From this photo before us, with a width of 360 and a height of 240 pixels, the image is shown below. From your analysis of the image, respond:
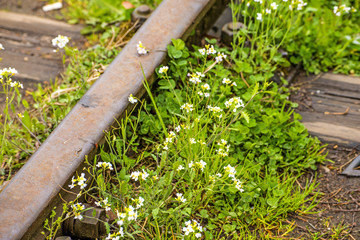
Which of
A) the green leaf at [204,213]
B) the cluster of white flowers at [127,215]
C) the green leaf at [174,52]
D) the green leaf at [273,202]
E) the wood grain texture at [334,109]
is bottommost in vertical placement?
the green leaf at [204,213]

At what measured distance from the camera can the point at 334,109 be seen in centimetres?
293

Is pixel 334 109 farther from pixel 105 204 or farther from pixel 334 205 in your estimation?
pixel 105 204

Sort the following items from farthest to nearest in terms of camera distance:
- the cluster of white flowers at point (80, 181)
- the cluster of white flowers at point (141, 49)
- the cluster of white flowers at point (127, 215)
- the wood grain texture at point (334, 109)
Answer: the wood grain texture at point (334, 109) → the cluster of white flowers at point (141, 49) → the cluster of white flowers at point (80, 181) → the cluster of white flowers at point (127, 215)

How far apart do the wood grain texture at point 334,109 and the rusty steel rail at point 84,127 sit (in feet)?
3.28

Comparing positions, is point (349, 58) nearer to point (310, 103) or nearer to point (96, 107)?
point (310, 103)

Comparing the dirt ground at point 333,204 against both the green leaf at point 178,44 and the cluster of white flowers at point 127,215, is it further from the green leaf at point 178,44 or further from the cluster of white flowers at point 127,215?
the green leaf at point 178,44

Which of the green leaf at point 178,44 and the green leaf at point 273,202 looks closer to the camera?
the green leaf at point 273,202

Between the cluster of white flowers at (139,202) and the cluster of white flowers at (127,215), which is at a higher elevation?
the cluster of white flowers at (127,215)

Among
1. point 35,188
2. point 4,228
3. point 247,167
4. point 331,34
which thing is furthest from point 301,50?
point 4,228

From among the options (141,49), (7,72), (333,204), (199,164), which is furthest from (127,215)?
(333,204)

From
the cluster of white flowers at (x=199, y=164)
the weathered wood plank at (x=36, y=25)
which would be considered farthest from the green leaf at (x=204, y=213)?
the weathered wood plank at (x=36, y=25)

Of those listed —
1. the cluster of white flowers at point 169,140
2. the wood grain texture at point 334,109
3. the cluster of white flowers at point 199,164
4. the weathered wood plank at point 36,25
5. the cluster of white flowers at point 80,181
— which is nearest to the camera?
the cluster of white flowers at point 80,181

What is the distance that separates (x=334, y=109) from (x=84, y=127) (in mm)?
1760

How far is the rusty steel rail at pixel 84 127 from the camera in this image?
1856mm
